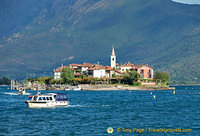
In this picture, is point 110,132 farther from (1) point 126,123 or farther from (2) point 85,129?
(1) point 126,123

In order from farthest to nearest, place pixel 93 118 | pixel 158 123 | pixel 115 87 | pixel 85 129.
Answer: pixel 115 87, pixel 93 118, pixel 158 123, pixel 85 129

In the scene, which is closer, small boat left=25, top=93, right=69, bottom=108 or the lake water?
the lake water

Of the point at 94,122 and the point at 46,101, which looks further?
the point at 46,101

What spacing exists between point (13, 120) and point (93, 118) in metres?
11.9

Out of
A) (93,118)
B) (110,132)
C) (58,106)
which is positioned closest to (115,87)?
(58,106)

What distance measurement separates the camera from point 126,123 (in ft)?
218

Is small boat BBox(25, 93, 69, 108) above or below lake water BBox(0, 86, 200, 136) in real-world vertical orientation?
above

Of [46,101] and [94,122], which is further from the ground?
[46,101]

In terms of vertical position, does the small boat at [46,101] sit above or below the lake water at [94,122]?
above

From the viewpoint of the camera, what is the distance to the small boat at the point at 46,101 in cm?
8988

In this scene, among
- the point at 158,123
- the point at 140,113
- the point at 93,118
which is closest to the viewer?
the point at 158,123

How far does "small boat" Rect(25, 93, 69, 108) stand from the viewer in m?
89.9

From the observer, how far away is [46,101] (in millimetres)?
89688

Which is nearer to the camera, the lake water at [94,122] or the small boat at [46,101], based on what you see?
the lake water at [94,122]
